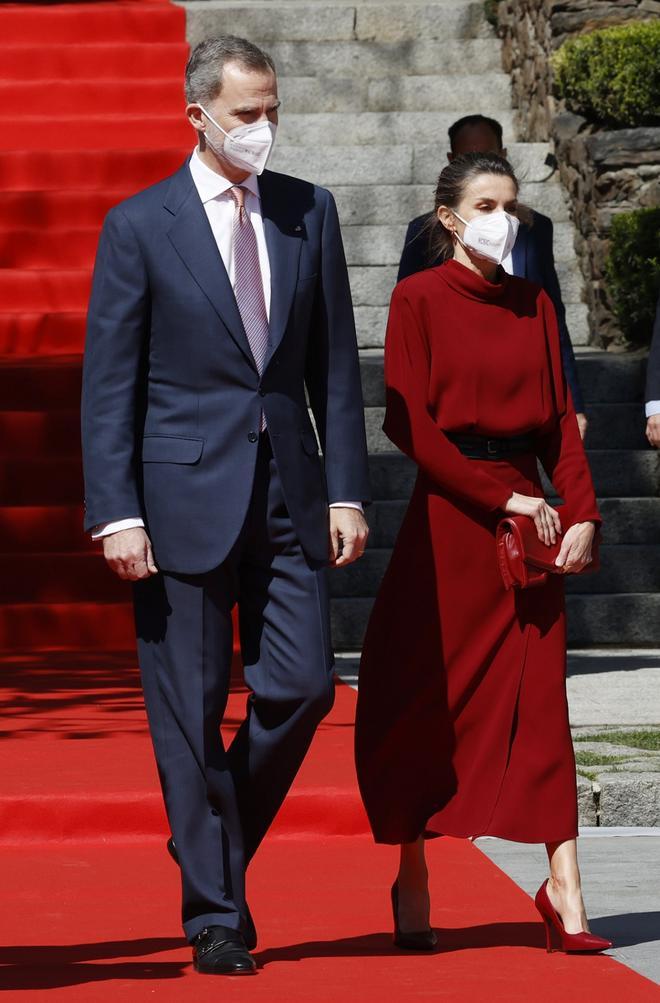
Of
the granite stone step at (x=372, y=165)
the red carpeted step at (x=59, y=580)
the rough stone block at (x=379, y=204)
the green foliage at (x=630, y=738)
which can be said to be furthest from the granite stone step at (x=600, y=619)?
the granite stone step at (x=372, y=165)

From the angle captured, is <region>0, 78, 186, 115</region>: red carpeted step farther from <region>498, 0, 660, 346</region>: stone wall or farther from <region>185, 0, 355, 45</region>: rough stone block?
<region>498, 0, 660, 346</region>: stone wall

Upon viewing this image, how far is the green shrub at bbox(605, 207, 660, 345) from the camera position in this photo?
40.4 ft

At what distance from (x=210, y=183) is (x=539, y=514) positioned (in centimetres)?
114

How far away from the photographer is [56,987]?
183 inches

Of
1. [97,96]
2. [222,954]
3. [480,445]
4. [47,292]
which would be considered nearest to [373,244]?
[47,292]

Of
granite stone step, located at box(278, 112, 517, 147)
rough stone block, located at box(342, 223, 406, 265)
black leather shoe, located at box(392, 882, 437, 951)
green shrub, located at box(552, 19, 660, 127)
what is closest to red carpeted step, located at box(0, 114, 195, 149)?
granite stone step, located at box(278, 112, 517, 147)

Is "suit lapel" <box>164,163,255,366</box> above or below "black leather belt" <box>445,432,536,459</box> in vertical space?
above

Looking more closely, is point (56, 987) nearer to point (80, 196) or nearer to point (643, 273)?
point (643, 273)

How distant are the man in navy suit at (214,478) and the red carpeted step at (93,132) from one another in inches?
414

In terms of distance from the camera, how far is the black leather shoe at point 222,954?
4734 mm

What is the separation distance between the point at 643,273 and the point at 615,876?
22.7 ft

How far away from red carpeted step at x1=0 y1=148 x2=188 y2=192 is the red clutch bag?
32.6ft

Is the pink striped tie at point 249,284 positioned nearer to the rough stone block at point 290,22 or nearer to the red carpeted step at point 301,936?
the red carpeted step at point 301,936

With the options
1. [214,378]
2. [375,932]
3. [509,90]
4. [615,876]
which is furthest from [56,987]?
[509,90]
